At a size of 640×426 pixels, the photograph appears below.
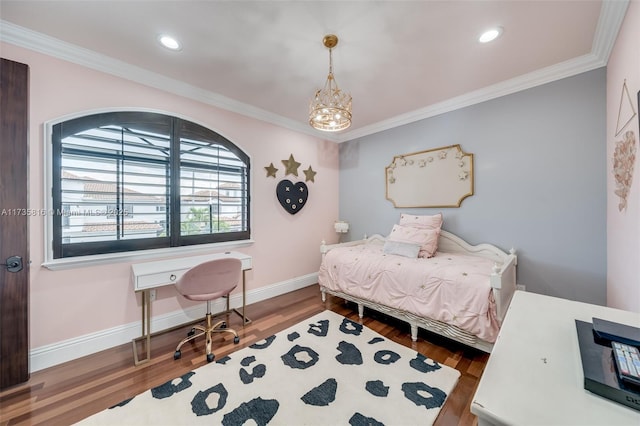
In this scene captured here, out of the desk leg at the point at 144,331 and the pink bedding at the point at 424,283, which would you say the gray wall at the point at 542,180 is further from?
the desk leg at the point at 144,331

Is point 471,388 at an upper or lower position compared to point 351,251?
lower

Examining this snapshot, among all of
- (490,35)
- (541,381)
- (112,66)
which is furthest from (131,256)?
(490,35)

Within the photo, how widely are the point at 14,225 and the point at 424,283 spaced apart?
335cm

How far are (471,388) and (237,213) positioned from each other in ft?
9.37

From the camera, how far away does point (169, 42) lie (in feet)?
6.55

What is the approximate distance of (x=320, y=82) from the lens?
2.60m

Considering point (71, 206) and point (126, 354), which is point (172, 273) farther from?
point (71, 206)

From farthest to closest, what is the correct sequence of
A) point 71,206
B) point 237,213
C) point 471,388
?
point 237,213, point 71,206, point 471,388

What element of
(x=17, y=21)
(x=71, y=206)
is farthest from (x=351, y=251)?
(x=17, y=21)

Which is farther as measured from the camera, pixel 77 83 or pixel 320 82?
pixel 320 82

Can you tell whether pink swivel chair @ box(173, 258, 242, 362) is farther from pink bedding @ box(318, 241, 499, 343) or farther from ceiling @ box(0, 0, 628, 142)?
ceiling @ box(0, 0, 628, 142)

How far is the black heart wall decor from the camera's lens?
11.6 ft

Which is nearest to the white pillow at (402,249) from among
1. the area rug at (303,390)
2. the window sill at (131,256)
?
the area rug at (303,390)

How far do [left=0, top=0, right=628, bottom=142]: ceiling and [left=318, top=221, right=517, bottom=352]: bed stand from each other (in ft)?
6.09
